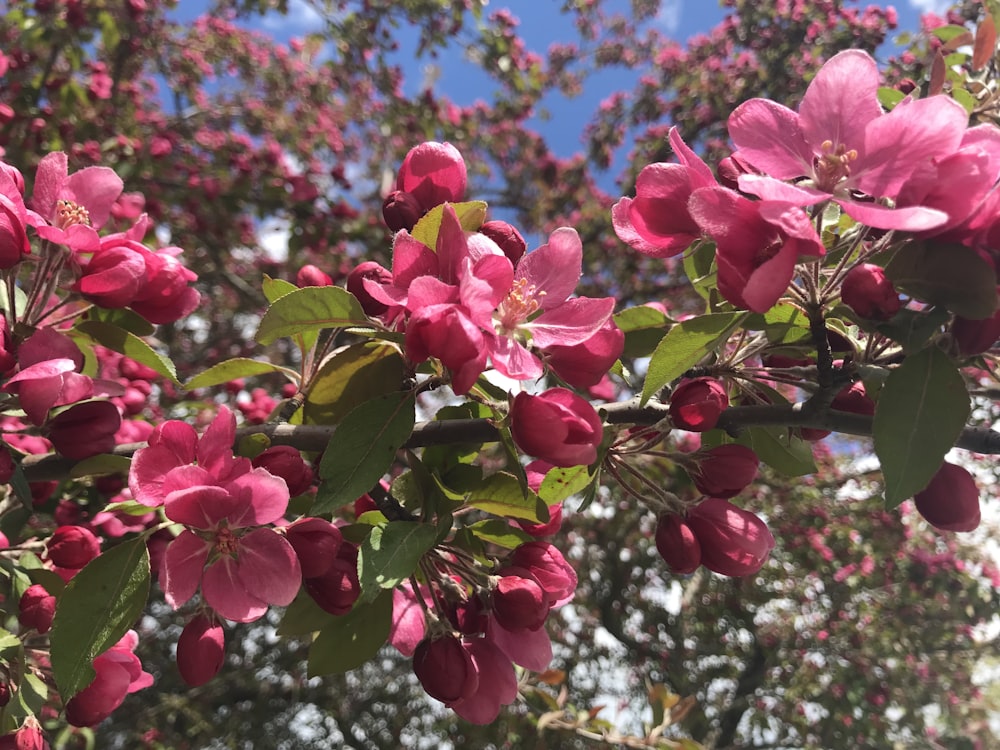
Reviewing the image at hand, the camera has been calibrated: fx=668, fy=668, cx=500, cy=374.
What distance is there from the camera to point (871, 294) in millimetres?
734

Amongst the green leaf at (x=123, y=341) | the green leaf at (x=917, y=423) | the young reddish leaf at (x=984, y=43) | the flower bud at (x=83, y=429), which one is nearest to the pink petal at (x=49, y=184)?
the green leaf at (x=123, y=341)

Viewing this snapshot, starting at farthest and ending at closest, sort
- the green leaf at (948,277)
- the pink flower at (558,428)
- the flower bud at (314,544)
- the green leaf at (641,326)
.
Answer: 1. the green leaf at (641,326)
2. the flower bud at (314,544)
3. the pink flower at (558,428)
4. the green leaf at (948,277)

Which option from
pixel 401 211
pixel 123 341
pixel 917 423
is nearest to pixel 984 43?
pixel 917 423

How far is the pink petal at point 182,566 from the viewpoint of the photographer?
0.86 m

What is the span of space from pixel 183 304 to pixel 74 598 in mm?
539

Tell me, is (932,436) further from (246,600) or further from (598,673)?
(598,673)

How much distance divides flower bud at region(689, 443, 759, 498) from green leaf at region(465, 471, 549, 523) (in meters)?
0.25

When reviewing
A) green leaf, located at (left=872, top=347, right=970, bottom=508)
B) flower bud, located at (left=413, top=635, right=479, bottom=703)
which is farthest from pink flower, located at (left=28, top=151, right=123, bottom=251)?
green leaf, located at (left=872, top=347, right=970, bottom=508)

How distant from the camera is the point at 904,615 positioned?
5.92m

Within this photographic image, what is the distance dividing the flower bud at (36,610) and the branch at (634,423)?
9.5 inches

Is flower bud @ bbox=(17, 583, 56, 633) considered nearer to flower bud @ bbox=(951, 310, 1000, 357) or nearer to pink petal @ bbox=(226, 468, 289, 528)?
pink petal @ bbox=(226, 468, 289, 528)

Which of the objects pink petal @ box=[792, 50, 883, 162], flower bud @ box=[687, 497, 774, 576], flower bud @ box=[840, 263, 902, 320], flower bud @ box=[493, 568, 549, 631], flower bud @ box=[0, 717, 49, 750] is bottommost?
flower bud @ box=[0, 717, 49, 750]

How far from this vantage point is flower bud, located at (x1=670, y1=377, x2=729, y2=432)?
Answer: 0.88 metres

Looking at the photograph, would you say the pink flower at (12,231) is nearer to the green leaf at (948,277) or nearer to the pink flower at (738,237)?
the pink flower at (738,237)
